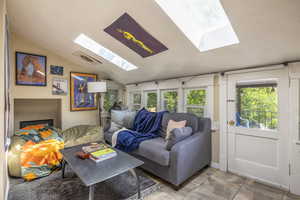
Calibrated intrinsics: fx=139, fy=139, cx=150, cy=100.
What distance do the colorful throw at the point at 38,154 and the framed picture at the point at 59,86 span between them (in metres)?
1.20

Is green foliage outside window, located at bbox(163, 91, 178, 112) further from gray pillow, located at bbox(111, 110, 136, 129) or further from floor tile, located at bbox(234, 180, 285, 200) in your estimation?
floor tile, located at bbox(234, 180, 285, 200)

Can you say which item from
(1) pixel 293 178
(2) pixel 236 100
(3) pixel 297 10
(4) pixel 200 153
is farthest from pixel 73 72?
(1) pixel 293 178

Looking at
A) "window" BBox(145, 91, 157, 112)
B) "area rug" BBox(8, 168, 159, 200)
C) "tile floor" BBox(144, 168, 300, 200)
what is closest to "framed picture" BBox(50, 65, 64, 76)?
"window" BBox(145, 91, 157, 112)

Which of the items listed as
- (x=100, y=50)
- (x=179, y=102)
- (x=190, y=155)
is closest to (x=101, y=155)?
(x=190, y=155)

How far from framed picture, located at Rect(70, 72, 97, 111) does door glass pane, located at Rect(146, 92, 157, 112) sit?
65.4 inches

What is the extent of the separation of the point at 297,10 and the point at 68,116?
4.49 m

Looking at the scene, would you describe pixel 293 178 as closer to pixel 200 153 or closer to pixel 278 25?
pixel 200 153

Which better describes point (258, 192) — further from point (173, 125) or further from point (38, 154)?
point (38, 154)

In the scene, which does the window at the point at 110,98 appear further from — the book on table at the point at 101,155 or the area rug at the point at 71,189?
the book on table at the point at 101,155

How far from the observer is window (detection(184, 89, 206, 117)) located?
2.80 metres

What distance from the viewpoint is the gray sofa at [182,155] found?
187cm

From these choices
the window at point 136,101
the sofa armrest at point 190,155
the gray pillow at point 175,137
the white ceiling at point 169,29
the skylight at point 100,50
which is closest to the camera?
the white ceiling at point 169,29

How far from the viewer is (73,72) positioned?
3803mm

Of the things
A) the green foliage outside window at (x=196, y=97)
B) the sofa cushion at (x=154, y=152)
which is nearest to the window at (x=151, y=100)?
the green foliage outside window at (x=196, y=97)
